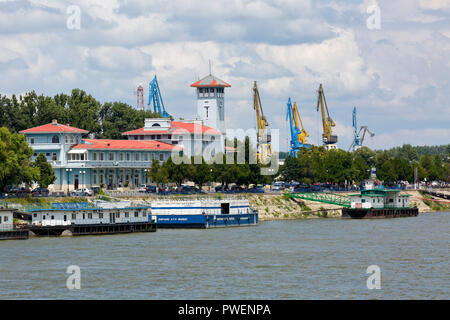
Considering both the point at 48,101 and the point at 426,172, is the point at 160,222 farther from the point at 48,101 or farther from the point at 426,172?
the point at 426,172

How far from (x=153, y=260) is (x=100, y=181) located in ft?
224

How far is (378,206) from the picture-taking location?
12731 centimetres

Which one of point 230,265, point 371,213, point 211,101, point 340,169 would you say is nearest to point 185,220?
point 371,213

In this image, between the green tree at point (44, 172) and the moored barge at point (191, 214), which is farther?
the green tree at point (44, 172)

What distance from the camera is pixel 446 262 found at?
6794 cm

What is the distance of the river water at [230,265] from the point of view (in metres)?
54.5

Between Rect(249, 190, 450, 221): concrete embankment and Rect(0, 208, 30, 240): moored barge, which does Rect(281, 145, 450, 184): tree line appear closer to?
Rect(249, 190, 450, 221): concrete embankment

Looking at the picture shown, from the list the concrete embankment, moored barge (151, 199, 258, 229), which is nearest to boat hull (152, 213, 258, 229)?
moored barge (151, 199, 258, 229)

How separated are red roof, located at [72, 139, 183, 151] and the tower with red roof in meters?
30.8

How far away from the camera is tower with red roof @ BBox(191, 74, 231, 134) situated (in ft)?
595

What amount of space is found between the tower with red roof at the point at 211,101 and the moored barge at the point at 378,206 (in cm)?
5689

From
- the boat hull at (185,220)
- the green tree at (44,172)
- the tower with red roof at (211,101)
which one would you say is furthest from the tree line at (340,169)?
the boat hull at (185,220)

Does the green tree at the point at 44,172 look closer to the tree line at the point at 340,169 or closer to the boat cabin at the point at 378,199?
the boat cabin at the point at 378,199
